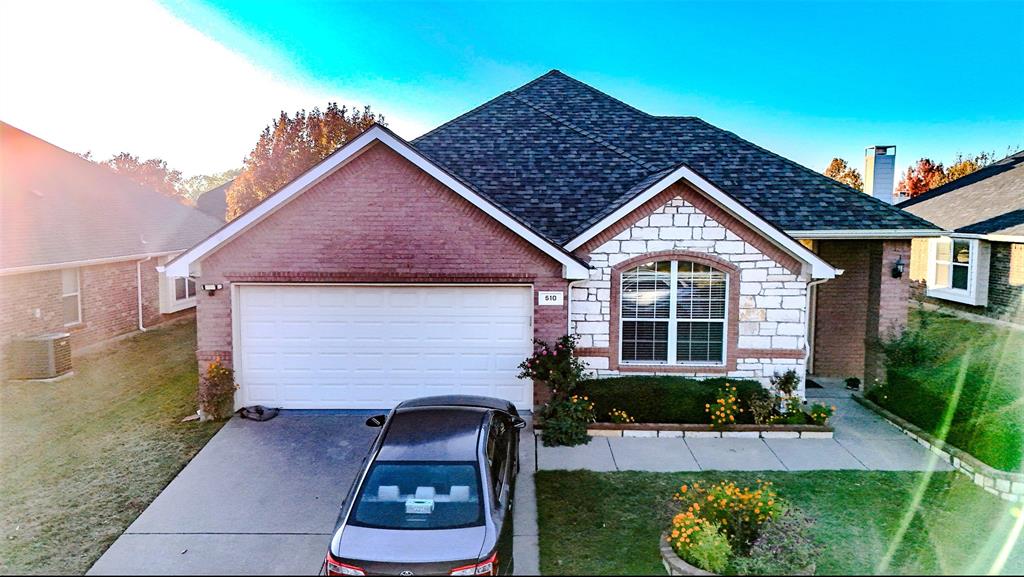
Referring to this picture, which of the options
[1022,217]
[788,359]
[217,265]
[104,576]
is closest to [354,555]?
[104,576]

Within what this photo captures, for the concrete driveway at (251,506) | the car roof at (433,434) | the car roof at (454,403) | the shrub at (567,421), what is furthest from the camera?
the shrub at (567,421)

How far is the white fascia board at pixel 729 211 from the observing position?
11781 mm

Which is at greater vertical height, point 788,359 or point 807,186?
Result: point 807,186

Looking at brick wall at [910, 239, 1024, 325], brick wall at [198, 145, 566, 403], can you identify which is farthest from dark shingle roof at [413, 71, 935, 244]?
brick wall at [910, 239, 1024, 325]

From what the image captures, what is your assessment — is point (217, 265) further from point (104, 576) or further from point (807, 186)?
point (807, 186)

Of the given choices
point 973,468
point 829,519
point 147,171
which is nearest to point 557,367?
point 829,519

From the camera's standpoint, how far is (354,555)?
5715 mm

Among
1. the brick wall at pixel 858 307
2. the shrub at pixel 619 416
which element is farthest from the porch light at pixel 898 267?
the shrub at pixel 619 416

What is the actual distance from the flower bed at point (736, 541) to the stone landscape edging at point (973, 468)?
3.51 metres

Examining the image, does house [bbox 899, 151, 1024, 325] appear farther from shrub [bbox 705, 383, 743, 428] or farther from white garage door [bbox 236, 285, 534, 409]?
white garage door [bbox 236, 285, 534, 409]

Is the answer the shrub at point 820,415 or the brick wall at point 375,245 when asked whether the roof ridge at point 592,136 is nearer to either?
the brick wall at point 375,245

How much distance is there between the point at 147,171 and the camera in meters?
69.8

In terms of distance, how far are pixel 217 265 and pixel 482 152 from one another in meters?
6.94

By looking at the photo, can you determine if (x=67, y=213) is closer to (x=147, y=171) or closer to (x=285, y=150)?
(x=285, y=150)
